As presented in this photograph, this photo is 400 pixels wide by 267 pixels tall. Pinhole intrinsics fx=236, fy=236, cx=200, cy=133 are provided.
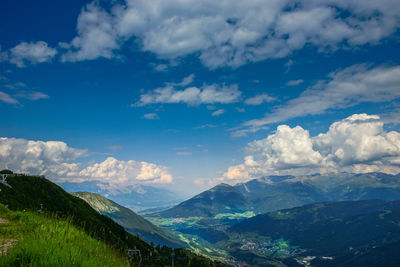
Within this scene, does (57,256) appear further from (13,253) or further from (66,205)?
(66,205)

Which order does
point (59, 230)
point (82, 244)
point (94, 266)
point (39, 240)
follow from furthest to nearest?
point (59, 230)
point (82, 244)
point (39, 240)
point (94, 266)

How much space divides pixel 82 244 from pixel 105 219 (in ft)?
707

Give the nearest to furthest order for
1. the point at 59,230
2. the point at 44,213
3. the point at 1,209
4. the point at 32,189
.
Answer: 1. the point at 59,230
2. the point at 44,213
3. the point at 1,209
4. the point at 32,189

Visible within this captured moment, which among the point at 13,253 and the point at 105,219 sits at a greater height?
the point at 13,253

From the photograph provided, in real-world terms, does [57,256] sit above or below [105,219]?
above

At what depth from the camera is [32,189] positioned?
18650 centimetres

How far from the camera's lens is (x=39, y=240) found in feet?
19.5

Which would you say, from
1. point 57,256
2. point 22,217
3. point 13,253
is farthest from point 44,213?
point 57,256

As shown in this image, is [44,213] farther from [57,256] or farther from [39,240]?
[57,256]

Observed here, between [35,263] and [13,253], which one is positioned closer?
[35,263]

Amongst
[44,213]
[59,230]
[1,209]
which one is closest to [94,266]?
[59,230]

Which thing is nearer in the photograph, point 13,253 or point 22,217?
point 13,253

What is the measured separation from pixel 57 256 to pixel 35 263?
0.39m

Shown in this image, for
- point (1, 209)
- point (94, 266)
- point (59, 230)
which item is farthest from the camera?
point (1, 209)
